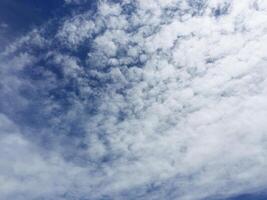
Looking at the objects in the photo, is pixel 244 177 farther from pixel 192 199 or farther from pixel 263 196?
pixel 263 196

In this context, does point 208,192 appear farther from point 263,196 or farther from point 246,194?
point 263,196

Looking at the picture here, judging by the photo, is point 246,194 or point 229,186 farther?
point 246,194

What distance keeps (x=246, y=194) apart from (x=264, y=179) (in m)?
2.98

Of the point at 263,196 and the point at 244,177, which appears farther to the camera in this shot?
the point at 263,196

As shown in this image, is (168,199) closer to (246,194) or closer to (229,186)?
(229,186)

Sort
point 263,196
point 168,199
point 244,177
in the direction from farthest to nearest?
point 263,196, point 168,199, point 244,177

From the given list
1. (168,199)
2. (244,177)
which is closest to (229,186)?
(244,177)

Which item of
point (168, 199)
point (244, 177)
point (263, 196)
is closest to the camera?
point (244, 177)

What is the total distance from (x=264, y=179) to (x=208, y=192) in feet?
17.2

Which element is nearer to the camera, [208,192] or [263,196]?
[208,192]

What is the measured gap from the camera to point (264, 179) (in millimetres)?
27047

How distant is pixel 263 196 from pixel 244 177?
24.0ft

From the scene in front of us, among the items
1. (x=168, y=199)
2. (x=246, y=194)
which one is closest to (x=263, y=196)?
(x=246, y=194)

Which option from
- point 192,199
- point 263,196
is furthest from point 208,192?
point 263,196
